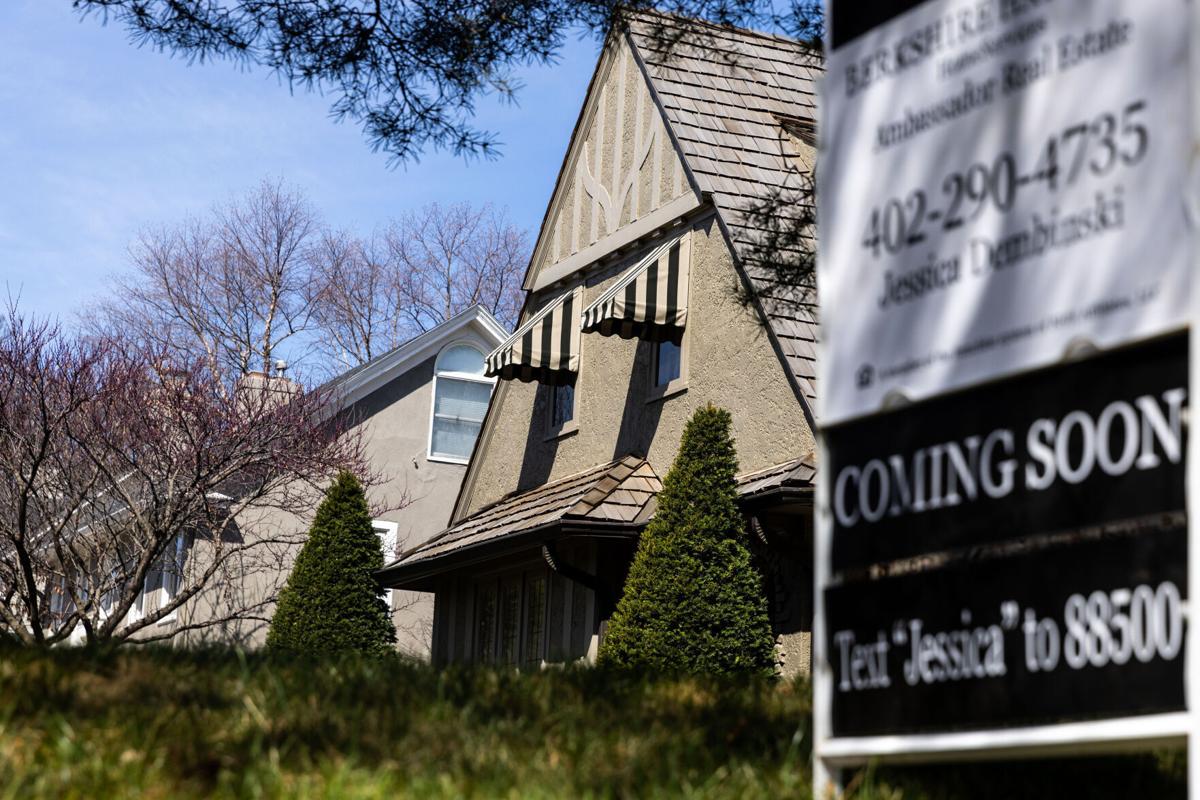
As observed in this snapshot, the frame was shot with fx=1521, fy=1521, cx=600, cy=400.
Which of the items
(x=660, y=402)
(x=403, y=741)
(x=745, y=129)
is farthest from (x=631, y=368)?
(x=403, y=741)

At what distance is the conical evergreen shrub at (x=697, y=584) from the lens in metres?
13.6

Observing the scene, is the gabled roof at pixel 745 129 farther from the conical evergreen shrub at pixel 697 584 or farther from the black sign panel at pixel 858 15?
the black sign panel at pixel 858 15

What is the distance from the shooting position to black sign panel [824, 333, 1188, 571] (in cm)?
344

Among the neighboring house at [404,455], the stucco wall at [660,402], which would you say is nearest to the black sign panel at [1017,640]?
the stucco wall at [660,402]

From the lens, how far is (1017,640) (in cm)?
366

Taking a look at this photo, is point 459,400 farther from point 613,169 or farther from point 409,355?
point 613,169

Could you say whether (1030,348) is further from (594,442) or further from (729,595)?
(594,442)

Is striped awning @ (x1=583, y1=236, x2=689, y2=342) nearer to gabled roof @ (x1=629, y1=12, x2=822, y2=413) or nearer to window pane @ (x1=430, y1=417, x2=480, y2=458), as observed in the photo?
gabled roof @ (x1=629, y1=12, x2=822, y2=413)

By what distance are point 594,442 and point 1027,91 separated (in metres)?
14.6

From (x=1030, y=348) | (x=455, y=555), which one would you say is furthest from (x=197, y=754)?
(x=455, y=555)

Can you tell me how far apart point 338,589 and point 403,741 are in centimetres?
1544

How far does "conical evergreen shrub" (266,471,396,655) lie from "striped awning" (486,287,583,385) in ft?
9.30

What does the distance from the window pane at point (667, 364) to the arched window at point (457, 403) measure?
35.8 ft

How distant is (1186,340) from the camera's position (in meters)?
3.40
